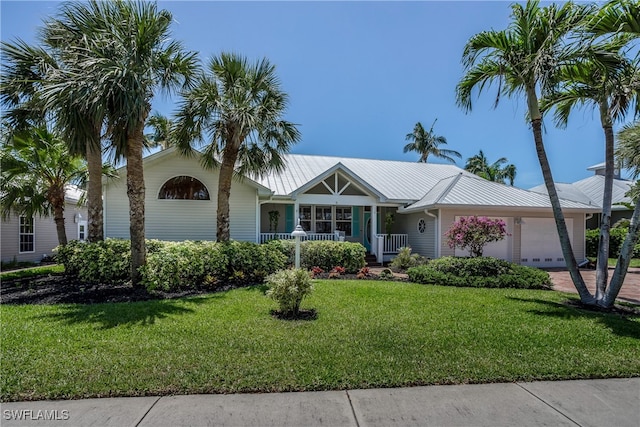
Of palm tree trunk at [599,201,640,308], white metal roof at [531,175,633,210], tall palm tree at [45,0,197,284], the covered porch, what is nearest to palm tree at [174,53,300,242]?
tall palm tree at [45,0,197,284]

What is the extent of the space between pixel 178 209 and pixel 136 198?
221 inches

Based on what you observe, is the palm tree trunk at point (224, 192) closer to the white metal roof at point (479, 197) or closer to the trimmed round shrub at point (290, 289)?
the trimmed round shrub at point (290, 289)

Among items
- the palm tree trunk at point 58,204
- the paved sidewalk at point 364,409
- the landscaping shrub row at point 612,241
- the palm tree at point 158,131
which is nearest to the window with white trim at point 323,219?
the palm tree at point 158,131

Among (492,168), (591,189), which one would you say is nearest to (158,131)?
(591,189)

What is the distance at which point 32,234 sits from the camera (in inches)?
663

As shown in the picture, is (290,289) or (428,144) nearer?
(290,289)

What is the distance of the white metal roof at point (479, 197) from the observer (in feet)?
48.7

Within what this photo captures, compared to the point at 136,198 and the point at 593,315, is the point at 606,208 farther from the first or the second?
the point at 136,198

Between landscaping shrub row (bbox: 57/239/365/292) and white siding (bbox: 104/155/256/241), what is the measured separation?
3007 millimetres

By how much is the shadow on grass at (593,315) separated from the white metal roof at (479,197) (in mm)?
6760

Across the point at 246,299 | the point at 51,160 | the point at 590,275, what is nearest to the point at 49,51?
the point at 51,160

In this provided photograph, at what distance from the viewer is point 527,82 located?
7789 mm

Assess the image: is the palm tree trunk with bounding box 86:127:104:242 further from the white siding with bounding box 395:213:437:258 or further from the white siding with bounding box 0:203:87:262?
the white siding with bounding box 395:213:437:258

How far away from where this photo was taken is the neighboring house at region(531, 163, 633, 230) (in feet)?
76.9
